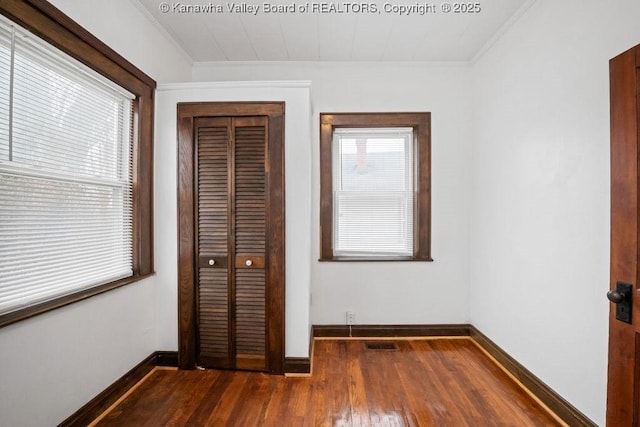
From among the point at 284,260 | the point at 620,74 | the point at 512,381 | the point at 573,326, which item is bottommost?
the point at 512,381

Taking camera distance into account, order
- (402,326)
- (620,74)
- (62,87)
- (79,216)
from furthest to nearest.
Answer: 1. (402,326)
2. (79,216)
3. (62,87)
4. (620,74)

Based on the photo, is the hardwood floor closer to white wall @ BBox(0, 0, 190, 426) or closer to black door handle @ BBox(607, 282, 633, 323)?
white wall @ BBox(0, 0, 190, 426)

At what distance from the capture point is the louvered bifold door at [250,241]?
238 centimetres

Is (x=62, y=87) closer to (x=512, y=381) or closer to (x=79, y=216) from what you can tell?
(x=79, y=216)

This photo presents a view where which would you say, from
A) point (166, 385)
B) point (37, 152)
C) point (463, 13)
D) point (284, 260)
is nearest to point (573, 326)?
point (284, 260)

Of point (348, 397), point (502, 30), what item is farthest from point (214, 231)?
point (502, 30)

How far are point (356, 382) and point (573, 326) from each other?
145 centimetres

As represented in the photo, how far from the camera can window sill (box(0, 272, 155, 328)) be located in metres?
1.38

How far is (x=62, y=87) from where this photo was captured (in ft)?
5.60

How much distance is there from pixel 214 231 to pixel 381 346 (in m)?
1.88

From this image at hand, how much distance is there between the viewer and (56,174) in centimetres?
166

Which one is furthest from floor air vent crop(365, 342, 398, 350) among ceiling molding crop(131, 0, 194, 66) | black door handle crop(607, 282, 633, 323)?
ceiling molding crop(131, 0, 194, 66)

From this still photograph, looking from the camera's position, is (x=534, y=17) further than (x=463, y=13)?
No

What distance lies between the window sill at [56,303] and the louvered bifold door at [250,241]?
2.64 feet
